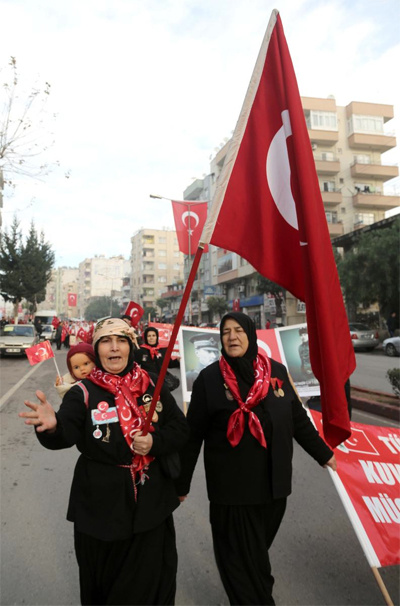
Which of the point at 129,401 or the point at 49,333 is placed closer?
the point at 129,401

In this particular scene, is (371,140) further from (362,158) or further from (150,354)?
(150,354)

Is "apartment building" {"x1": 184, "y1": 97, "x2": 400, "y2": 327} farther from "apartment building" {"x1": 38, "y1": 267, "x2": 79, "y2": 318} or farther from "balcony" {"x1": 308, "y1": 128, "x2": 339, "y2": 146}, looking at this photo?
"apartment building" {"x1": 38, "y1": 267, "x2": 79, "y2": 318}

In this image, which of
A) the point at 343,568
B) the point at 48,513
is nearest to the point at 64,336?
the point at 48,513

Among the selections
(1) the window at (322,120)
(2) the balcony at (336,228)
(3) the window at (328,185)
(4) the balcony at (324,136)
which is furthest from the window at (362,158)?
(2) the balcony at (336,228)

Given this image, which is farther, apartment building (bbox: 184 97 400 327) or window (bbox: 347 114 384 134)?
window (bbox: 347 114 384 134)

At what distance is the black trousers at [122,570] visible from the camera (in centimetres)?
201

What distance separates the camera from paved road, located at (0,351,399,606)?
2682 mm

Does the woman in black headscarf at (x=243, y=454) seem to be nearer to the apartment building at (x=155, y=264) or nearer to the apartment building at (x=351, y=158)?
the apartment building at (x=351, y=158)

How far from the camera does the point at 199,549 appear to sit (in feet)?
10.7

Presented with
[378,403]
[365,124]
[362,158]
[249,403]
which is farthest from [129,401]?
[365,124]

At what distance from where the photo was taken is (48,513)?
395 cm

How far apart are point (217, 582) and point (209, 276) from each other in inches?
2164

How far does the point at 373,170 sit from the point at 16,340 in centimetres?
3751

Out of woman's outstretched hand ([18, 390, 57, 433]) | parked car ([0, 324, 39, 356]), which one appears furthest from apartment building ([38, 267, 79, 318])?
woman's outstretched hand ([18, 390, 57, 433])
